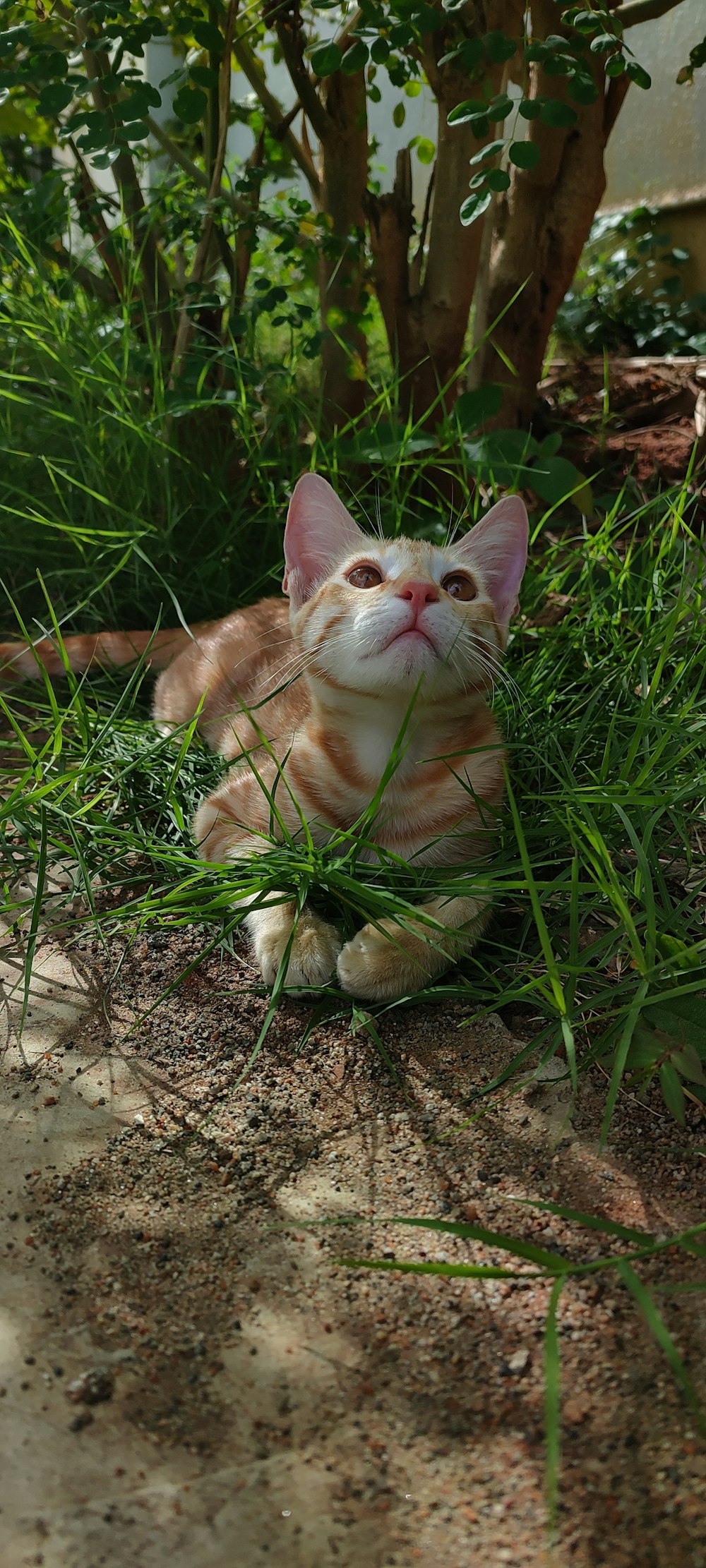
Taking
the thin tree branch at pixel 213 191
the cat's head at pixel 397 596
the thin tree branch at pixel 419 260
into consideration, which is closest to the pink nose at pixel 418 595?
the cat's head at pixel 397 596

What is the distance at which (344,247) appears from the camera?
3166 mm

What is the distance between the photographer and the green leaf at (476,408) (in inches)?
117

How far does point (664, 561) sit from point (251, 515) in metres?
1.12

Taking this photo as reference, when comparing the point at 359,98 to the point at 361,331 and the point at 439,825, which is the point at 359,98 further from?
the point at 439,825

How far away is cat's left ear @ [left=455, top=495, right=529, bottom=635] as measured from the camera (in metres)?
2.13

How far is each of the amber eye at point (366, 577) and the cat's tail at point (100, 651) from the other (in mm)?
778

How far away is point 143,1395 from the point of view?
1.15m

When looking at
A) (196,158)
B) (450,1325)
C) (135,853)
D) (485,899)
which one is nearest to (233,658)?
(135,853)

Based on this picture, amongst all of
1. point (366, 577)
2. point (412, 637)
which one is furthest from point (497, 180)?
point (412, 637)

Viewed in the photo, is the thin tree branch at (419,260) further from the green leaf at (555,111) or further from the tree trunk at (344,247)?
the green leaf at (555,111)

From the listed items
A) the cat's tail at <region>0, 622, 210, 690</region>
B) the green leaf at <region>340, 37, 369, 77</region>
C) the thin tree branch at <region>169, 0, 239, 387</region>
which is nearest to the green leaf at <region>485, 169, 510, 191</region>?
the green leaf at <region>340, 37, 369, 77</region>

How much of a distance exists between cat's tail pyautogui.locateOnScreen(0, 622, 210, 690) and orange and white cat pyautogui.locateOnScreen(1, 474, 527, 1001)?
59 cm

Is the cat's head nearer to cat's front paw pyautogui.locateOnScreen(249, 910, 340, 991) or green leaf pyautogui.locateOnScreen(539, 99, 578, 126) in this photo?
cat's front paw pyautogui.locateOnScreen(249, 910, 340, 991)

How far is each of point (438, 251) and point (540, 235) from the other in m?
0.31
